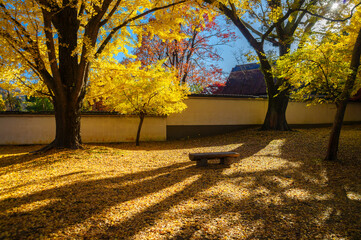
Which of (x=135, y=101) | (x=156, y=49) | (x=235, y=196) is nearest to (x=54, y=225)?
(x=235, y=196)

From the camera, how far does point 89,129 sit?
10.5 m

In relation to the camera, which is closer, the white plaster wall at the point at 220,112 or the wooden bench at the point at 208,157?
the wooden bench at the point at 208,157

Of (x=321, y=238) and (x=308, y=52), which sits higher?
(x=308, y=52)

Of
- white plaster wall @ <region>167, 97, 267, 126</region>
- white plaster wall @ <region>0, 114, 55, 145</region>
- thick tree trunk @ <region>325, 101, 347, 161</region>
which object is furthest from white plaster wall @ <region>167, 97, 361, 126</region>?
thick tree trunk @ <region>325, 101, 347, 161</region>

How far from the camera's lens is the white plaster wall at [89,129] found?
10.0 meters

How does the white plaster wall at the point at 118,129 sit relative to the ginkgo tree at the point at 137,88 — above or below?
below

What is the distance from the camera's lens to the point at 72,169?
4930 mm

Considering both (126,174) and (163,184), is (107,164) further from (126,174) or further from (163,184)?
(163,184)

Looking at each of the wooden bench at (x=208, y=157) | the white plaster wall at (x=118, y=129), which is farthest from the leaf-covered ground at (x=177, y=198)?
the white plaster wall at (x=118, y=129)

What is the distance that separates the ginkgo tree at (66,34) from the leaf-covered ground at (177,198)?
1.53 meters

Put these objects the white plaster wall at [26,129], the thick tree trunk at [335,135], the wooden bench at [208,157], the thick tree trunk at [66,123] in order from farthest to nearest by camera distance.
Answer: the white plaster wall at [26,129]
the thick tree trunk at [66,123]
the thick tree trunk at [335,135]
the wooden bench at [208,157]

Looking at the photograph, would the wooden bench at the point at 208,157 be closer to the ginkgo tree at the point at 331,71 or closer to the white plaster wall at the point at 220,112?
the ginkgo tree at the point at 331,71

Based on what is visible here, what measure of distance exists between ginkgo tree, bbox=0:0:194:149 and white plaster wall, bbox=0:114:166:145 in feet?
12.5

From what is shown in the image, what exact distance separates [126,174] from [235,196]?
2.32 meters
